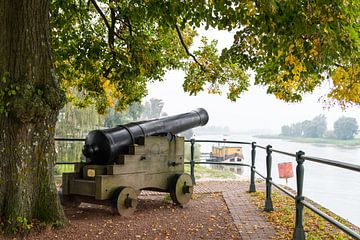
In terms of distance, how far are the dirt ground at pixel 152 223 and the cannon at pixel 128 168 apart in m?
0.23

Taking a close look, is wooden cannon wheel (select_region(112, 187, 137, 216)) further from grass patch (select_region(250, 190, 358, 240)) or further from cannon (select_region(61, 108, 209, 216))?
grass patch (select_region(250, 190, 358, 240))

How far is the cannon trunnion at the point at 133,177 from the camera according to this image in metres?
5.65

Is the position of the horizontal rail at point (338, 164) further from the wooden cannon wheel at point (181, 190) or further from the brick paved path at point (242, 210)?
the wooden cannon wheel at point (181, 190)

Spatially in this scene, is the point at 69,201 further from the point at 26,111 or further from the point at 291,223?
the point at 291,223

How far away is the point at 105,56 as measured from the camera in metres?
8.03

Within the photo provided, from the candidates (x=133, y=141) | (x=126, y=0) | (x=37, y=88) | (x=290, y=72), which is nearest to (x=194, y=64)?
(x=126, y=0)

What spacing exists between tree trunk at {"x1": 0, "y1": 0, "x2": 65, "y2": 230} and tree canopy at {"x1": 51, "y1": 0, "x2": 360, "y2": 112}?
72.6 inches

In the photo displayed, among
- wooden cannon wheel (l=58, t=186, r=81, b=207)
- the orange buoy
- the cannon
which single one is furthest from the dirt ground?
the orange buoy

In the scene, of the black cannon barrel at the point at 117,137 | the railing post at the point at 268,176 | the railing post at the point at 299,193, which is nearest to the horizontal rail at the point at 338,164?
the railing post at the point at 299,193

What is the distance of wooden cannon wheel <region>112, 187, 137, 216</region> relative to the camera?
18.4 ft

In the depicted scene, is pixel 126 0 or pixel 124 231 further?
pixel 126 0

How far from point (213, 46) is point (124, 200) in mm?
5939

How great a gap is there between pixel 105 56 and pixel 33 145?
3680 mm

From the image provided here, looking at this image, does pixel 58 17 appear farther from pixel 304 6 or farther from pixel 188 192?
pixel 304 6
